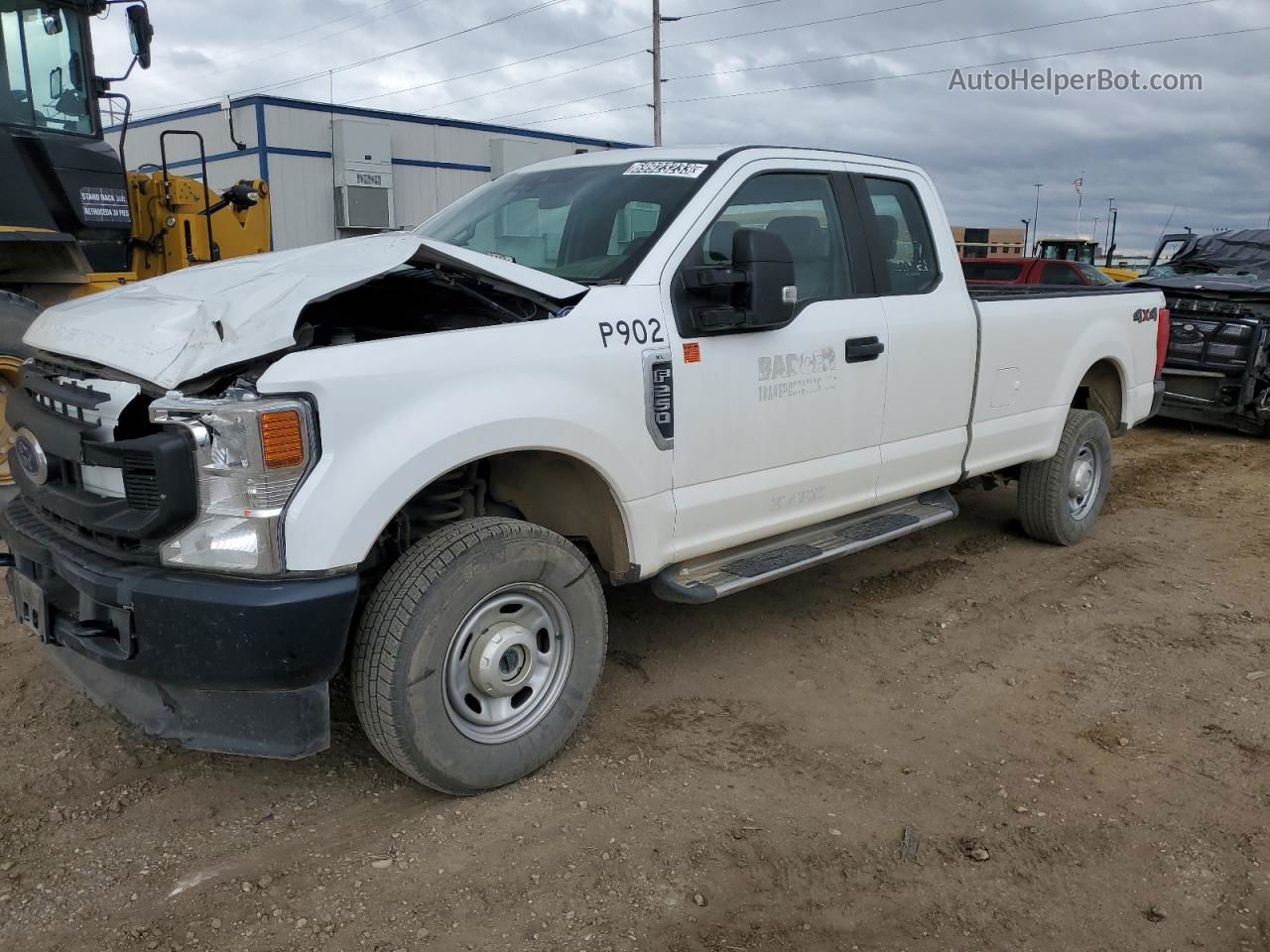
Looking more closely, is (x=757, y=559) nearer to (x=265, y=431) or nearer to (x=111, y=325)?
(x=265, y=431)

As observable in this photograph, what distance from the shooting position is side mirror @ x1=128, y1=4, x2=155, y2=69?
6.97m

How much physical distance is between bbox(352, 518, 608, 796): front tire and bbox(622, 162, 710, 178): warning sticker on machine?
1605mm

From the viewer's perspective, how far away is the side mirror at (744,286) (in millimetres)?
3646

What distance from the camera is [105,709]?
3.14m

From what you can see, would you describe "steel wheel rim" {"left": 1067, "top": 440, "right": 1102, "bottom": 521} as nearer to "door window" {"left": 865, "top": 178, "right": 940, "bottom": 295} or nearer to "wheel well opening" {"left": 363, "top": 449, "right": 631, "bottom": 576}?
"door window" {"left": 865, "top": 178, "right": 940, "bottom": 295}

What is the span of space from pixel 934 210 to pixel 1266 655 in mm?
2537

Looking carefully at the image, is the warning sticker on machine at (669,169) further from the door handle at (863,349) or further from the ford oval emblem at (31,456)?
the ford oval emblem at (31,456)

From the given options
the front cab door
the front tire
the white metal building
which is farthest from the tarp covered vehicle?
the white metal building

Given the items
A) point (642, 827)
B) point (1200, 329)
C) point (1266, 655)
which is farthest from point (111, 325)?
point (1200, 329)

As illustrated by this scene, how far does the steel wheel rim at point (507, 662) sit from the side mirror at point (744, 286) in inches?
45.8

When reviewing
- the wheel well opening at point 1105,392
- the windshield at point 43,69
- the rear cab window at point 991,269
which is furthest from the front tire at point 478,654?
the rear cab window at point 991,269

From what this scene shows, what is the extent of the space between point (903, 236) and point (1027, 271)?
32.9 ft

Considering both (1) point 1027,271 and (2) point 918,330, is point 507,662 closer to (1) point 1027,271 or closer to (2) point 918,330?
(2) point 918,330

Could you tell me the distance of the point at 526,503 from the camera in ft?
12.6
